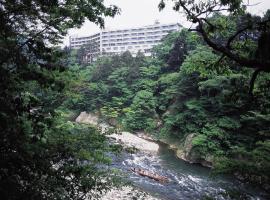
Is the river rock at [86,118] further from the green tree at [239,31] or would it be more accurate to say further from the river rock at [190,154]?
the green tree at [239,31]

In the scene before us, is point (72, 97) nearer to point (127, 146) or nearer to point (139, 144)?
point (127, 146)

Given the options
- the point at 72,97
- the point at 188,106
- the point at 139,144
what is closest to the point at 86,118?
the point at 139,144

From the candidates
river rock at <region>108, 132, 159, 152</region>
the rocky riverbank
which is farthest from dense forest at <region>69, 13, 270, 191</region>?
river rock at <region>108, 132, 159, 152</region>

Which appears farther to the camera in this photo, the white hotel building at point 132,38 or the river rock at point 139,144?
the white hotel building at point 132,38

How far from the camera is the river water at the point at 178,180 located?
1694 cm

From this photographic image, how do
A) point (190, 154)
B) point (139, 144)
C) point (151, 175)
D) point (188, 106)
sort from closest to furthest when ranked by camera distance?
point (151, 175) → point (190, 154) → point (188, 106) → point (139, 144)

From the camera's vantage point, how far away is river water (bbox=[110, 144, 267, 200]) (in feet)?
55.6

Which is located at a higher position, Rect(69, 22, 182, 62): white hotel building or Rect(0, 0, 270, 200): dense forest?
Rect(69, 22, 182, 62): white hotel building

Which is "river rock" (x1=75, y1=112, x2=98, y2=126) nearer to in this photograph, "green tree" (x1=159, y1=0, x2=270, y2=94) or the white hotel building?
"green tree" (x1=159, y1=0, x2=270, y2=94)

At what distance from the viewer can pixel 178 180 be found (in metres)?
19.4

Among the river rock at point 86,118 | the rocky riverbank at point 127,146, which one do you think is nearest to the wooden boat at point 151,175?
the rocky riverbank at point 127,146

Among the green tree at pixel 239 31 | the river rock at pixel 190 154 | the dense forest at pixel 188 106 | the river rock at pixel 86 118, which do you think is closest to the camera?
the green tree at pixel 239 31

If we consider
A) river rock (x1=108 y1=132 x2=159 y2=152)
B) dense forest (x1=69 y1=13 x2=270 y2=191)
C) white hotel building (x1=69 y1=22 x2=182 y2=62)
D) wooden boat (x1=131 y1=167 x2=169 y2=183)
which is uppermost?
white hotel building (x1=69 y1=22 x2=182 y2=62)

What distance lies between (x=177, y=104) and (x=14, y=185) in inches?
1089
